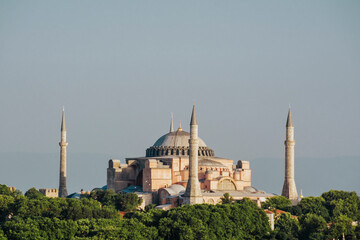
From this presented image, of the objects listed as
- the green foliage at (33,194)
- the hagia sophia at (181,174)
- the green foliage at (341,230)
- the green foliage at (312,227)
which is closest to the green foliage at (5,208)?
the green foliage at (33,194)

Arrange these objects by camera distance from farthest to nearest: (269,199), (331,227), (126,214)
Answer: (269,199), (126,214), (331,227)

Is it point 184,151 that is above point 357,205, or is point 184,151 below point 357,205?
above

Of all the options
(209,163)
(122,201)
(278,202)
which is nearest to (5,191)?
(122,201)

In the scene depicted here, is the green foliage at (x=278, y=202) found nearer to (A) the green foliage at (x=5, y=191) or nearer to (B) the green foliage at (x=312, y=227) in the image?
(B) the green foliage at (x=312, y=227)

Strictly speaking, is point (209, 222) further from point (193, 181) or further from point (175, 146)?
point (175, 146)

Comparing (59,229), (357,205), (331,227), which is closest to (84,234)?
(59,229)

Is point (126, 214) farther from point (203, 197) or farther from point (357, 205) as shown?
point (357, 205)
